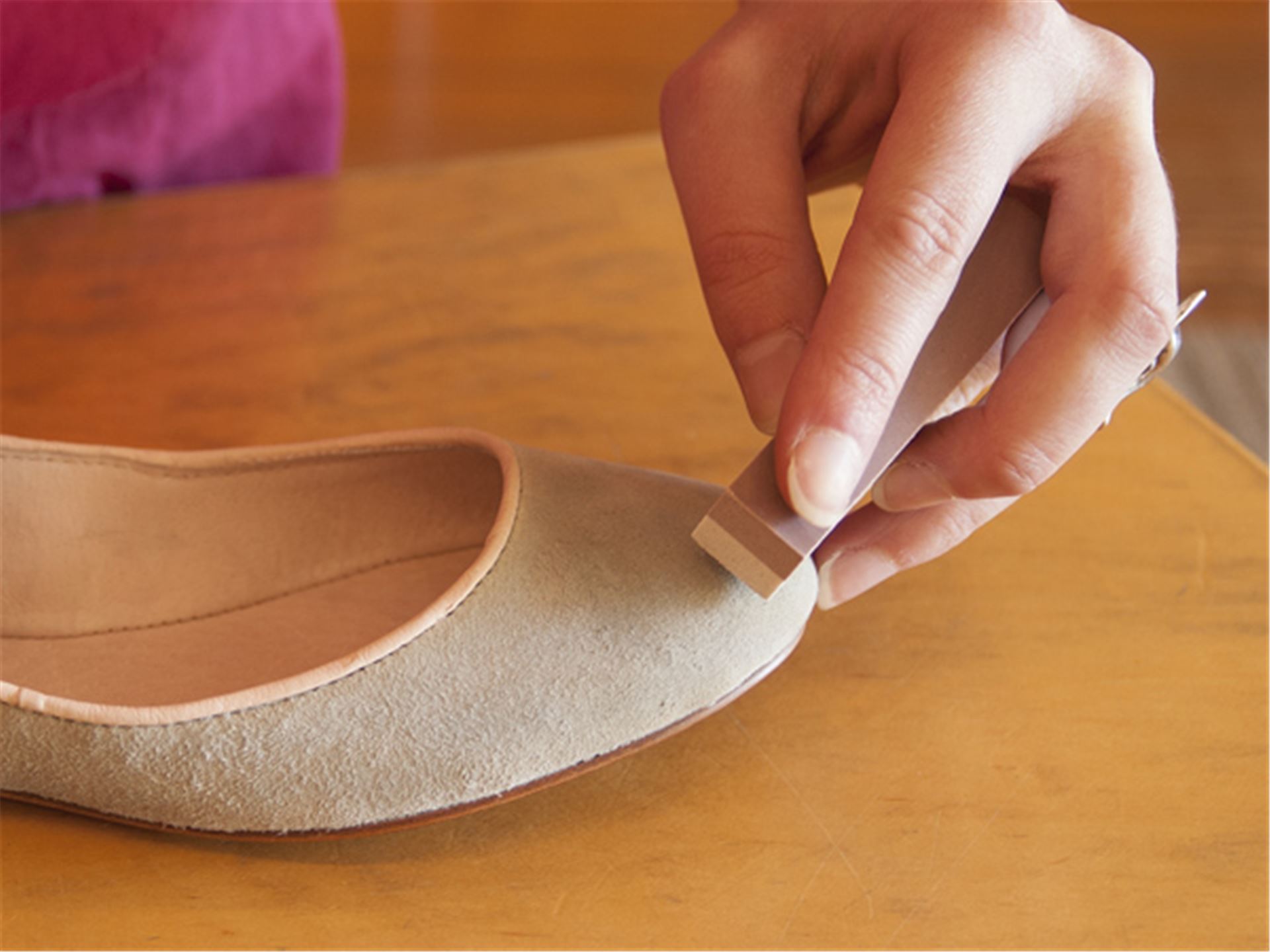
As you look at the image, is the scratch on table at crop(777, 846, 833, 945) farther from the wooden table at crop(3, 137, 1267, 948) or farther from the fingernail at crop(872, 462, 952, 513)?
the fingernail at crop(872, 462, 952, 513)

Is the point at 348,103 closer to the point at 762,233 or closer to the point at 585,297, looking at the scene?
the point at 585,297

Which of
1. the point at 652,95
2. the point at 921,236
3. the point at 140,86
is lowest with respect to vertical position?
the point at 652,95

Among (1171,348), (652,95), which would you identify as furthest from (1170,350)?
(652,95)

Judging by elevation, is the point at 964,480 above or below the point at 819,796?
above

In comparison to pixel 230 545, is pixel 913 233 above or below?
above

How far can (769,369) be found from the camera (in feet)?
Answer: 1.60

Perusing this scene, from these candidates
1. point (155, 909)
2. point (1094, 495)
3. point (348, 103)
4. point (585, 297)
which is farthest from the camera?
point (348, 103)

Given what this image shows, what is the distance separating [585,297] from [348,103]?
129cm

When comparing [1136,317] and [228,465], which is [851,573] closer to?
[1136,317]

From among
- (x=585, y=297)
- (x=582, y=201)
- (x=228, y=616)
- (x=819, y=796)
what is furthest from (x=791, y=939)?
(x=582, y=201)

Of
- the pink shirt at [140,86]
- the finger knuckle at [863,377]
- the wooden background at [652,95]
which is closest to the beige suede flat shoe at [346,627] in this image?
the finger knuckle at [863,377]

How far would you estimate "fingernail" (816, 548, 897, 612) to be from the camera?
0.53 m

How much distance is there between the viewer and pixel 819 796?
19.2 inches

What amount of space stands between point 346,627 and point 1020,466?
11.2 inches
